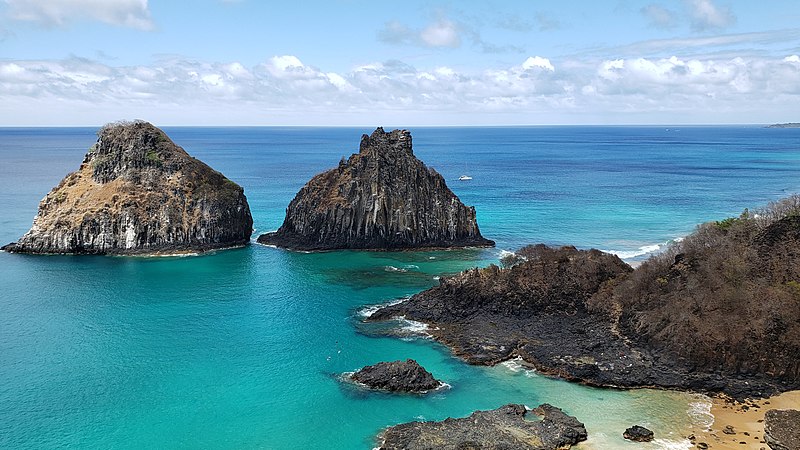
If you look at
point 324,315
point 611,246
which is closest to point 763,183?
point 611,246

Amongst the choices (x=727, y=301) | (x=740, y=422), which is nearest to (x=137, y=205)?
(x=727, y=301)

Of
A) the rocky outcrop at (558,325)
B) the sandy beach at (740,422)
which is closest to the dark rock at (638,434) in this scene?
the sandy beach at (740,422)

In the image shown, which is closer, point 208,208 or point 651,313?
point 651,313

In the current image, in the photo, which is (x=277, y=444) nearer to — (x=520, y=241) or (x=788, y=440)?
(x=788, y=440)

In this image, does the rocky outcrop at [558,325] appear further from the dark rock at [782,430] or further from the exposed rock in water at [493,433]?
the exposed rock in water at [493,433]

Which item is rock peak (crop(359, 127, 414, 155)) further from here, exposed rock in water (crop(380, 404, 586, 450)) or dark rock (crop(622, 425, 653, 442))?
dark rock (crop(622, 425, 653, 442))

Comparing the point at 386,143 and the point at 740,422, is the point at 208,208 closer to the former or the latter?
the point at 386,143
